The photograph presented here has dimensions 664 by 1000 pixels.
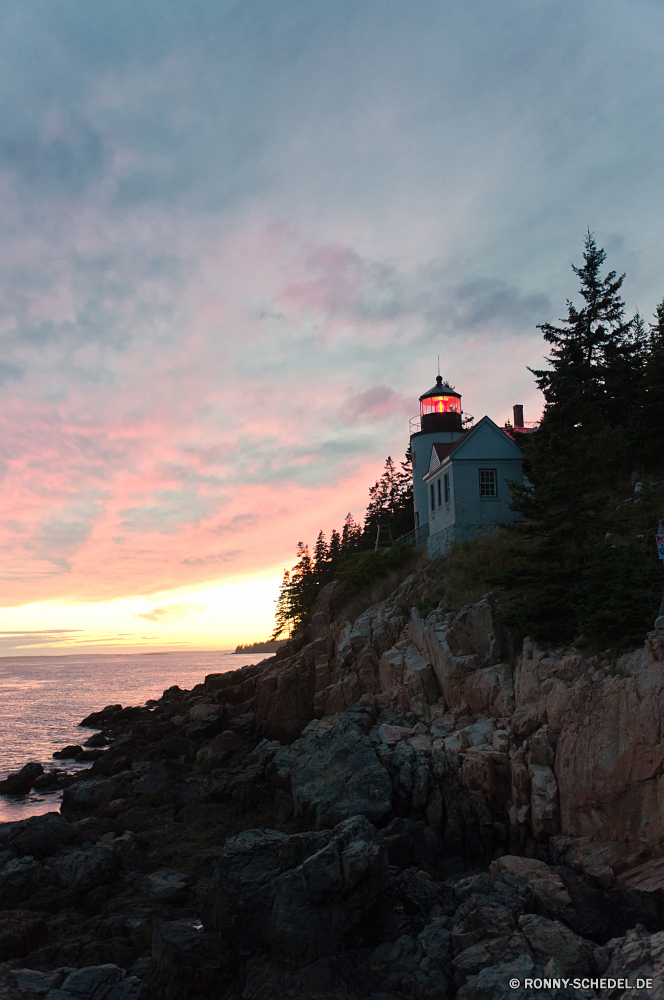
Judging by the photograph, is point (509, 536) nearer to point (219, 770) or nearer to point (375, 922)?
point (219, 770)

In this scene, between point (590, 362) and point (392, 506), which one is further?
point (392, 506)

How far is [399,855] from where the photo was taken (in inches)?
549

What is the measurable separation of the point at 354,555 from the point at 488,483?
11744mm

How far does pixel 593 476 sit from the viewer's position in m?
17.9

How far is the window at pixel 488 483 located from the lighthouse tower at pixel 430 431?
6855mm

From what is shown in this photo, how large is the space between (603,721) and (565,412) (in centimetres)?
2244

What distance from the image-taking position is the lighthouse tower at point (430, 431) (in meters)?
39.6

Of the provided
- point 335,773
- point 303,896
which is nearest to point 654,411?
point 335,773

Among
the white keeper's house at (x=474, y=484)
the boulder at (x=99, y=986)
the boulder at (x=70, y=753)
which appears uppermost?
the white keeper's house at (x=474, y=484)

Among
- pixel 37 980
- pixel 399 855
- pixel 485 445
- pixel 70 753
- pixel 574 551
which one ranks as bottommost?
pixel 70 753

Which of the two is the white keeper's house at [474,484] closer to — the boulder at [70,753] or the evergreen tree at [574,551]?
the evergreen tree at [574,551]

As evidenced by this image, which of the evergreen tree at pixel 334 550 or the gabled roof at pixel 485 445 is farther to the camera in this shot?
the evergreen tree at pixel 334 550

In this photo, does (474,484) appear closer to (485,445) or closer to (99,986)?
(485,445)

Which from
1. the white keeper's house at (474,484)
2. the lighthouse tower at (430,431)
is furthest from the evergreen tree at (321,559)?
the white keeper's house at (474,484)
